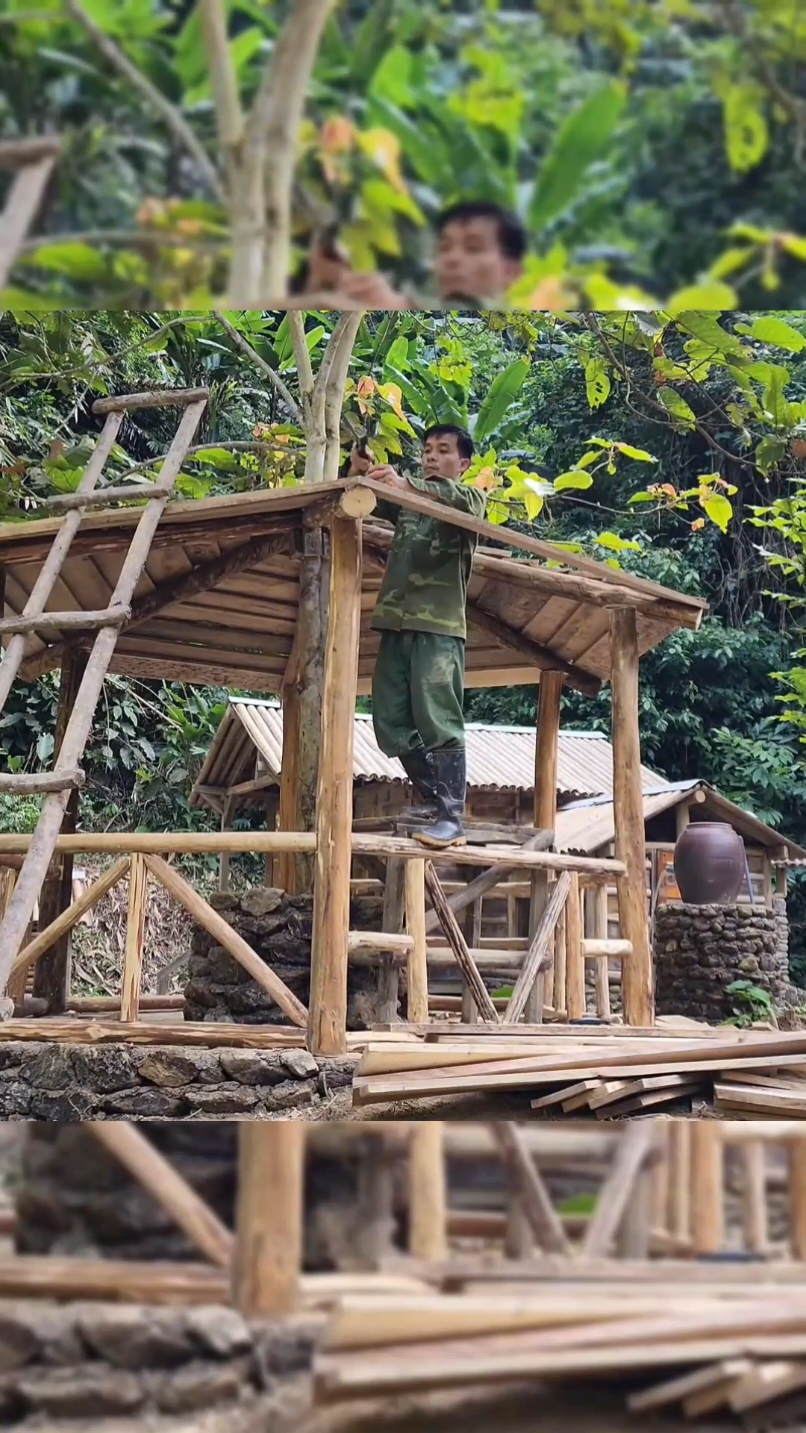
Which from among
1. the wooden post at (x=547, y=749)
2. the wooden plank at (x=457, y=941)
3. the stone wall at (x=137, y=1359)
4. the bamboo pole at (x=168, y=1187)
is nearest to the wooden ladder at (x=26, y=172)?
the bamboo pole at (x=168, y=1187)

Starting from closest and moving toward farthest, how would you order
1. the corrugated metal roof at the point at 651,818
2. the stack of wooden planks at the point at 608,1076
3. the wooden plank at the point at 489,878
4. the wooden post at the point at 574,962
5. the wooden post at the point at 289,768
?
the stack of wooden planks at the point at 608,1076
the wooden plank at the point at 489,878
the wooden post at the point at 574,962
the wooden post at the point at 289,768
the corrugated metal roof at the point at 651,818

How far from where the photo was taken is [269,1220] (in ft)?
3.15

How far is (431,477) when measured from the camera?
491 cm

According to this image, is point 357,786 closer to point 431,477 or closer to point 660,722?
point 660,722

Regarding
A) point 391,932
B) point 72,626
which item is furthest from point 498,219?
point 391,932

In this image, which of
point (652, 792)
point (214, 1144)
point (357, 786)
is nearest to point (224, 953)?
point (214, 1144)

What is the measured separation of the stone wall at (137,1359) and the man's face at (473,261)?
997 mm

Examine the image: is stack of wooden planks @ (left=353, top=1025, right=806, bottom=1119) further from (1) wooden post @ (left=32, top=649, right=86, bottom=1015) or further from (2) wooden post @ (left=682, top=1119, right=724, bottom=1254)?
(1) wooden post @ (left=32, top=649, right=86, bottom=1015)

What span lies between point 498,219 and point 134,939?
3.82 m

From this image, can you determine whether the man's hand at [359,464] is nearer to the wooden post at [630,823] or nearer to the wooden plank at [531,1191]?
the wooden post at [630,823]

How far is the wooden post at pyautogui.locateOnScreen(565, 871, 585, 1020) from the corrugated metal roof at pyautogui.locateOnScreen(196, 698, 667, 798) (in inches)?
178

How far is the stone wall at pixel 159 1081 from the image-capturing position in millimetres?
4160

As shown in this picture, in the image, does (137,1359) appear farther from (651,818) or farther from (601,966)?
(651,818)

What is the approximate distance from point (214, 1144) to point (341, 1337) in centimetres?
22
